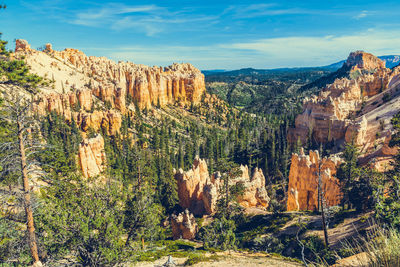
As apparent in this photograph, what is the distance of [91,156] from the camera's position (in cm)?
5178

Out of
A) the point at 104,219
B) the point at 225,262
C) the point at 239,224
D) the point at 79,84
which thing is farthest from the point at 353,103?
the point at 79,84

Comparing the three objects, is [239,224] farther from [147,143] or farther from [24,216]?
[147,143]

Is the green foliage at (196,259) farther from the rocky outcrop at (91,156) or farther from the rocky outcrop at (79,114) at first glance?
the rocky outcrop at (79,114)

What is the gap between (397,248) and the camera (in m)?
4.79

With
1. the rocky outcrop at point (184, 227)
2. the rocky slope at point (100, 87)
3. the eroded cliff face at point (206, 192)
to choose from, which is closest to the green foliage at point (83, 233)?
the rocky outcrop at point (184, 227)

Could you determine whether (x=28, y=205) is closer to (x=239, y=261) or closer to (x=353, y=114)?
(x=239, y=261)

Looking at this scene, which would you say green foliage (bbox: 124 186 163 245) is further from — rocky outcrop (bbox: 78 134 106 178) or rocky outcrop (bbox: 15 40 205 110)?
rocky outcrop (bbox: 15 40 205 110)

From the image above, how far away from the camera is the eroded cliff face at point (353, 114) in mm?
47688

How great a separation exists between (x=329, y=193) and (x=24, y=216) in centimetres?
3425

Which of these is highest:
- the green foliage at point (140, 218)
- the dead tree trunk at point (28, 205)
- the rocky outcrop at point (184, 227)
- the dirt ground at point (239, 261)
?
the dead tree trunk at point (28, 205)

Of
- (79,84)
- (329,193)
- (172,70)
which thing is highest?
(172,70)

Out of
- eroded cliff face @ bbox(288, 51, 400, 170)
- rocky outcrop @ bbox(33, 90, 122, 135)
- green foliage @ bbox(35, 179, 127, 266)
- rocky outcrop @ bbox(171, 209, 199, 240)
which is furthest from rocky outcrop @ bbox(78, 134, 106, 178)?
eroded cliff face @ bbox(288, 51, 400, 170)

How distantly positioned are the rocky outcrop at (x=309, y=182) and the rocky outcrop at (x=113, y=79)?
9375 centimetres

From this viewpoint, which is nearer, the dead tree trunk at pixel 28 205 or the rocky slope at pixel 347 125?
the dead tree trunk at pixel 28 205
